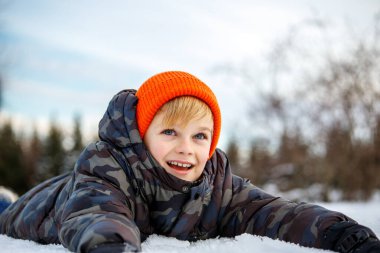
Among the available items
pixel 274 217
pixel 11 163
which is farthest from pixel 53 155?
pixel 274 217

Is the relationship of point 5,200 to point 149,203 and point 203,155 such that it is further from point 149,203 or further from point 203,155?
point 203,155

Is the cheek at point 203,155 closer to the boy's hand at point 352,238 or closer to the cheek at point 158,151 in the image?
the cheek at point 158,151

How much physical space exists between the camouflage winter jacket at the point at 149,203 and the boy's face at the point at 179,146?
45mm

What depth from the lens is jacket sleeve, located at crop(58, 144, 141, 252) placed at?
1086 millimetres

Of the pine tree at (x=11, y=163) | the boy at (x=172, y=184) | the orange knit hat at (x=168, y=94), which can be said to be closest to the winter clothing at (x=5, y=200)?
the boy at (x=172, y=184)

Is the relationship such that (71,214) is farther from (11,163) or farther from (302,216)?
(11,163)

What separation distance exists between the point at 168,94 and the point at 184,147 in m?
0.27

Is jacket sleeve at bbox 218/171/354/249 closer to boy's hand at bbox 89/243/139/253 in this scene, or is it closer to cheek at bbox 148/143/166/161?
cheek at bbox 148/143/166/161

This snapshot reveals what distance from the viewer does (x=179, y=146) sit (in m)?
1.72

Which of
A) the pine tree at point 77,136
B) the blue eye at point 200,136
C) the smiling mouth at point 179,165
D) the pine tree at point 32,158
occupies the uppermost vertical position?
the blue eye at point 200,136

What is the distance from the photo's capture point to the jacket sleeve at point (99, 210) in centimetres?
109

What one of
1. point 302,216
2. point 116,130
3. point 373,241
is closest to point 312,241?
point 302,216

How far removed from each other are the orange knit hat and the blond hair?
0.02 m

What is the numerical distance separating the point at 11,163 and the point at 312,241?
26.4 meters
